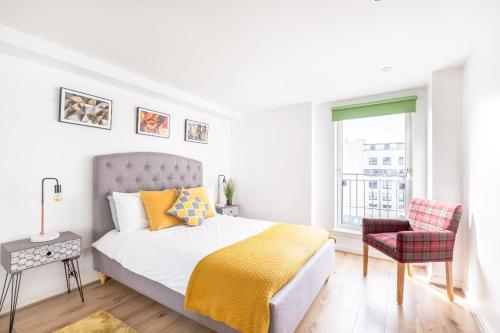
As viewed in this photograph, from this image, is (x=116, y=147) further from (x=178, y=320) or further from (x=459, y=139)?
(x=459, y=139)

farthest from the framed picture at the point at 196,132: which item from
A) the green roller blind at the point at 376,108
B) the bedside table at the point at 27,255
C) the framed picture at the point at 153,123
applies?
the green roller blind at the point at 376,108

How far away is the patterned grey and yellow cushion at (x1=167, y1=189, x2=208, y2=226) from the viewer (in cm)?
261

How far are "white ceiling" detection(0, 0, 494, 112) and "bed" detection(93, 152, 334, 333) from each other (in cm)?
112

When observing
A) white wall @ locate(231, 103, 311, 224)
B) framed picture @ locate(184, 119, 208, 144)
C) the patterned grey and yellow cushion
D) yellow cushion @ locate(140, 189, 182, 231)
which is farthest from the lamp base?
white wall @ locate(231, 103, 311, 224)

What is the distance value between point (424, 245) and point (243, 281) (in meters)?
1.77

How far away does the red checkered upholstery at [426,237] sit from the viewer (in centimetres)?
211

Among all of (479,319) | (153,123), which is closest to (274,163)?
(153,123)

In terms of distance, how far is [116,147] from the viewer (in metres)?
2.75

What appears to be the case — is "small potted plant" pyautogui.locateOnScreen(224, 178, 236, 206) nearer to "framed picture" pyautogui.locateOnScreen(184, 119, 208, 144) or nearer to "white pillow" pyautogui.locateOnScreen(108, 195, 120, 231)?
"framed picture" pyautogui.locateOnScreen(184, 119, 208, 144)

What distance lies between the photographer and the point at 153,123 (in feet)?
10.3

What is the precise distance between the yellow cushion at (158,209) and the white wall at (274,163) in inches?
71.1

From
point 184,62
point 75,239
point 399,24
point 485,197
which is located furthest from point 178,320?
point 399,24

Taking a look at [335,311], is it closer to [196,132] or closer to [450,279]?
[450,279]

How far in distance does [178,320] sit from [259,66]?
2493mm
